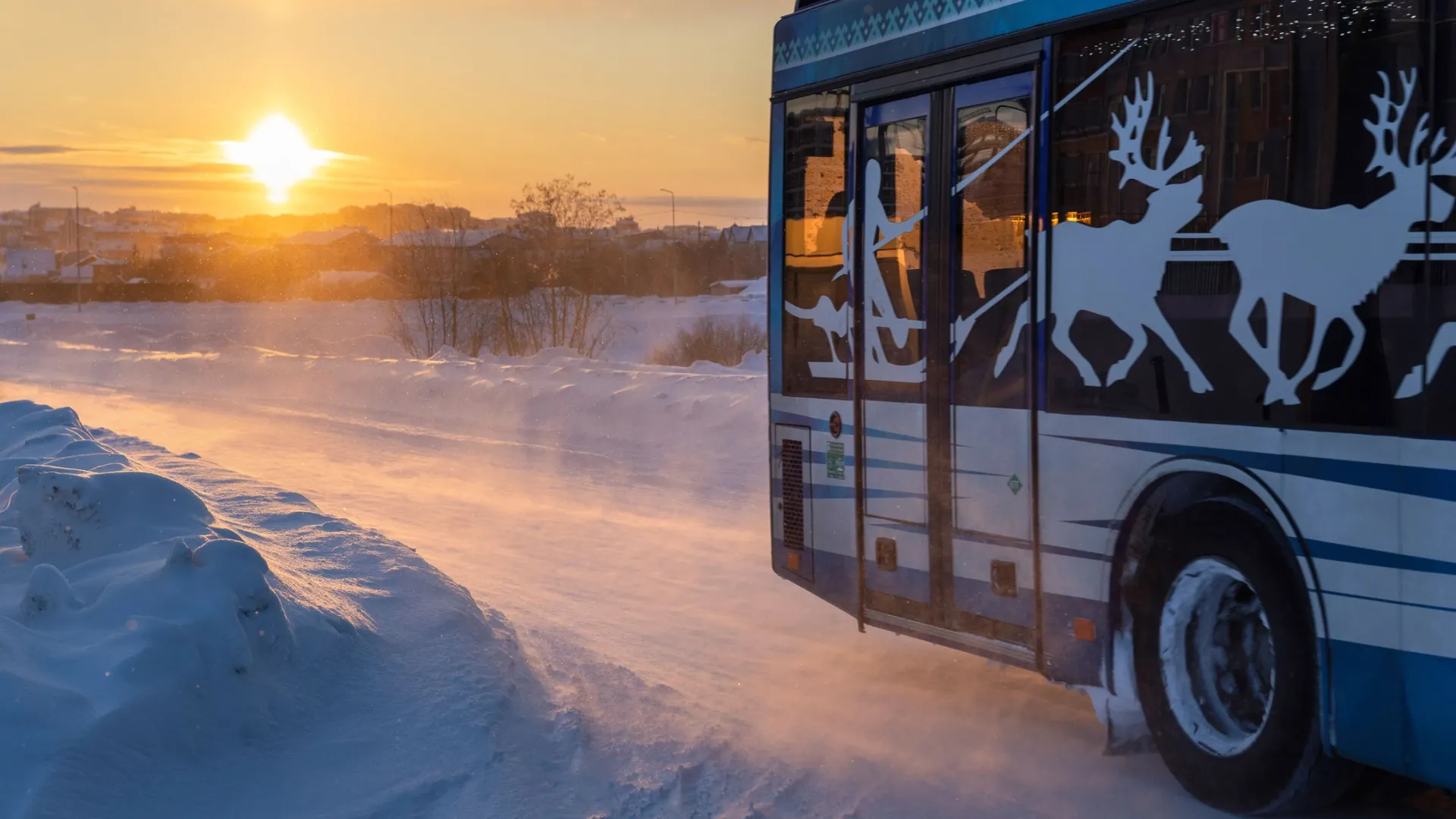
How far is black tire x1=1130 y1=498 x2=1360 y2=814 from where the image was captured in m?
4.80

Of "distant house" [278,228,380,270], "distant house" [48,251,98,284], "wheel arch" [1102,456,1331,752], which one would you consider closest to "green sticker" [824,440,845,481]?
"wheel arch" [1102,456,1331,752]

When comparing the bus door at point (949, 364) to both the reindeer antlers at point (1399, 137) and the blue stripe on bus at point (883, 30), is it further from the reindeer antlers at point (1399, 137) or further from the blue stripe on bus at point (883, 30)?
the reindeer antlers at point (1399, 137)

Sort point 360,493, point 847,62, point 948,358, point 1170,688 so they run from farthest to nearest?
point 360,493, point 847,62, point 948,358, point 1170,688

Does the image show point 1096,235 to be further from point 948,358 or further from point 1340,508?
point 1340,508

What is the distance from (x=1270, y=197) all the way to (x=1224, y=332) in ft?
1.73

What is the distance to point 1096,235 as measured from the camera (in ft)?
18.6

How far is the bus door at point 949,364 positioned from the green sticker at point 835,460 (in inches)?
8.7

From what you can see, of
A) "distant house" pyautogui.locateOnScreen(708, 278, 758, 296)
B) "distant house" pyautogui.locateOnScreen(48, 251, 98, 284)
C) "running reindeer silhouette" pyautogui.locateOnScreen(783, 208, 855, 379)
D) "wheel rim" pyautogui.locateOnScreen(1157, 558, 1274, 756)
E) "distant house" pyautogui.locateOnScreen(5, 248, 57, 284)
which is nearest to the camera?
"wheel rim" pyautogui.locateOnScreen(1157, 558, 1274, 756)

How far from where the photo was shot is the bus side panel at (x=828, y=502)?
737 cm

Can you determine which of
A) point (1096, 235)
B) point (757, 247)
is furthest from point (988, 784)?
point (757, 247)

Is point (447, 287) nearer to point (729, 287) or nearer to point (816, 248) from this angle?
point (816, 248)

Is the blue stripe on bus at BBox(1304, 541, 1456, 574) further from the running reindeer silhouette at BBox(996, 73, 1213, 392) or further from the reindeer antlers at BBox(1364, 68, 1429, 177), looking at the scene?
the reindeer antlers at BBox(1364, 68, 1429, 177)

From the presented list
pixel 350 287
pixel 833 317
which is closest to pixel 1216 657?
pixel 833 317

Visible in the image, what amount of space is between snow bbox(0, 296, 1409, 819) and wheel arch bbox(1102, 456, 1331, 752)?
49cm
